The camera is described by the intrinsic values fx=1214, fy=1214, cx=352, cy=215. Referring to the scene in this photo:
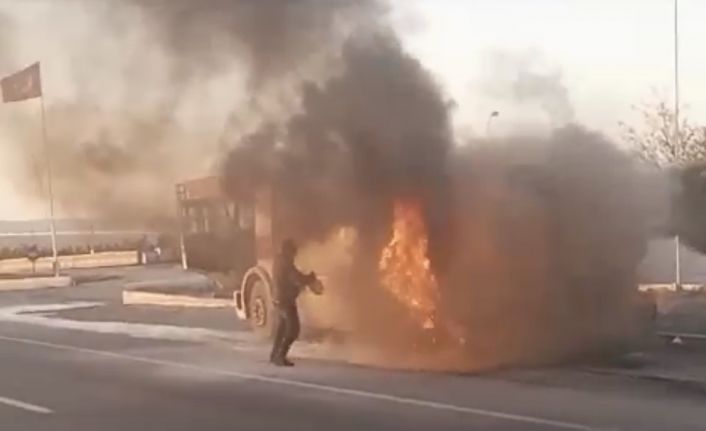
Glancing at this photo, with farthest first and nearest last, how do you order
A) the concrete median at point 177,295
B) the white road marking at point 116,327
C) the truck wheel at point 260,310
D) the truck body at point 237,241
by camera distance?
the concrete median at point 177,295
the white road marking at point 116,327
the truck wheel at point 260,310
the truck body at point 237,241

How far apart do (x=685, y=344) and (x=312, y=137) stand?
5874 millimetres

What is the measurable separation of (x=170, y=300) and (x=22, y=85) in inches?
389

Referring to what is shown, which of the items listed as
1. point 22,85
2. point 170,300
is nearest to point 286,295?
point 22,85

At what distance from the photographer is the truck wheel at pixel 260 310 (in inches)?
758

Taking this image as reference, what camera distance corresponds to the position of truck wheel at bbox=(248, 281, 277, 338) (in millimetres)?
19247

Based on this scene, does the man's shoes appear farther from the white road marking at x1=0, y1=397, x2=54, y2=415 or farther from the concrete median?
the concrete median

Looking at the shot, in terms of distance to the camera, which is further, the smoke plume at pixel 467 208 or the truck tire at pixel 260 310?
the truck tire at pixel 260 310

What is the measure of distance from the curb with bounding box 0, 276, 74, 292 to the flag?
752 inches

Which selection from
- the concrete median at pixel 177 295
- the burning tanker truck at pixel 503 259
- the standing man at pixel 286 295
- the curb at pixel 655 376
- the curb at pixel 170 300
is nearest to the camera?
the curb at pixel 655 376

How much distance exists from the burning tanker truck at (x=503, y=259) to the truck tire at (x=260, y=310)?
2695 millimetres

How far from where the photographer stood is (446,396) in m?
12.4

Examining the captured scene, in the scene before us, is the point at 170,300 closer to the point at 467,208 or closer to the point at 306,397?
the point at 467,208

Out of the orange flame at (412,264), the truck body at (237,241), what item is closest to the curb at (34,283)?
the truck body at (237,241)

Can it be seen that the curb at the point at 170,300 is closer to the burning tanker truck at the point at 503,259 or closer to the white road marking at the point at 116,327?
the white road marking at the point at 116,327
